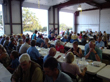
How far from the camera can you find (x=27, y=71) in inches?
69.9

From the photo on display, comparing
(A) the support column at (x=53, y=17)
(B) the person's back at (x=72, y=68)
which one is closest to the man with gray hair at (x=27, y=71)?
(B) the person's back at (x=72, y=68)

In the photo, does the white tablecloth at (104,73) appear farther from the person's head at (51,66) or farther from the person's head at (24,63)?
the person's head at (24,63)

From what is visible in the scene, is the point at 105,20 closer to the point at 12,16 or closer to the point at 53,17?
the point at 53,17

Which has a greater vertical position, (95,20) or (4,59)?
(95,20)

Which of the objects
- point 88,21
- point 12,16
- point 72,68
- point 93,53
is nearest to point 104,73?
point 72,68

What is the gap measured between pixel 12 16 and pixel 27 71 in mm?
8318

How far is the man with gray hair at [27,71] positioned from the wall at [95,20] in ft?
39.9

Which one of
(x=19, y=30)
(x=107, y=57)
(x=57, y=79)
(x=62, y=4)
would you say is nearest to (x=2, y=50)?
(x=57, y=79)

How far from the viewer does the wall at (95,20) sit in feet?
39.9

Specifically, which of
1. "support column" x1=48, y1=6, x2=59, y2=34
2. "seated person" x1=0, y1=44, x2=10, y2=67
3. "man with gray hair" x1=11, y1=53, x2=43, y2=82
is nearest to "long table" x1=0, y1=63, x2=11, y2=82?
"man with gray hair" x1=11, y1=53, x2=43, y2=82

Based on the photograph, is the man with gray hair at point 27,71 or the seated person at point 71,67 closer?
the man with gray hair at point 27,71

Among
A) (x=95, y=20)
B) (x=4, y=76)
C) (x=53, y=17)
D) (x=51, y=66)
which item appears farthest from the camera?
(x=95, y=20)

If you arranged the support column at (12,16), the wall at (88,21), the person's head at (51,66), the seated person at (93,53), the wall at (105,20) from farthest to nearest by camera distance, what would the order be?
1. the wall at (88,21)
2. the wall at (105,20)
3. the support column at (12,16)
4. the seated person at (93,53)
5. the person's head at (51,66)

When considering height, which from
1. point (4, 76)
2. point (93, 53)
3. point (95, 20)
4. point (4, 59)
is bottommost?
point (4, 76)
